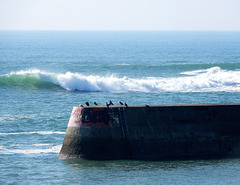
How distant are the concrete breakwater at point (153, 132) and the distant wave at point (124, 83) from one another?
1833 centimetres

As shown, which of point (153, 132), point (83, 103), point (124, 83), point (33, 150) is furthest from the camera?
point (124, 83)

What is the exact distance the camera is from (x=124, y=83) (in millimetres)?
40094

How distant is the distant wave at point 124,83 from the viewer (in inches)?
1512

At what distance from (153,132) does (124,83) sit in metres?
21.7

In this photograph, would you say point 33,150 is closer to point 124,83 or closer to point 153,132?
point 153,132

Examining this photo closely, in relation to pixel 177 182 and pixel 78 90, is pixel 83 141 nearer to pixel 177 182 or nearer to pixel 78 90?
pixel 177 182

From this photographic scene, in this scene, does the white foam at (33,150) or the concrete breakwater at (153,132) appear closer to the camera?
the concrete breakwater at (153,132)

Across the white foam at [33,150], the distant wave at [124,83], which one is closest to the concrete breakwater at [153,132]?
the white foam at [33,150]

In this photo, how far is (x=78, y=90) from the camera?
3841 cm

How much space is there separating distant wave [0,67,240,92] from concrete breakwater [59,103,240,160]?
18334 millimetres

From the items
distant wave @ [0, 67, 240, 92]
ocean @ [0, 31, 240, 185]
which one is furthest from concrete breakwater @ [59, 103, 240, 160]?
distant wave @ [0, 67, 240, 92]

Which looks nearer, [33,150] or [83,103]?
[33,150]

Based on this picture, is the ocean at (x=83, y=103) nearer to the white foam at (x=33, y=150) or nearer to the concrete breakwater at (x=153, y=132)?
the white foam at (x=33, y=150)

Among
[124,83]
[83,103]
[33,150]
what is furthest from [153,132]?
[124,83]
